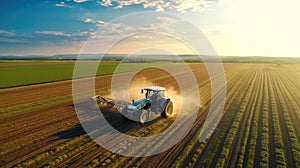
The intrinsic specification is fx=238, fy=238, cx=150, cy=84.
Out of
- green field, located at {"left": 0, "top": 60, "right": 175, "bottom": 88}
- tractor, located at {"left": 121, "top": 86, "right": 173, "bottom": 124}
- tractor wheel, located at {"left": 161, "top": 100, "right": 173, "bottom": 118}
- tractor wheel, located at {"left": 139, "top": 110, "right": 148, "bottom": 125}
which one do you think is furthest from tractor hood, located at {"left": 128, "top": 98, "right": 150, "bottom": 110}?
green field, located at {"left": 0, "top": 60, "right": 175, "bottom": 88}

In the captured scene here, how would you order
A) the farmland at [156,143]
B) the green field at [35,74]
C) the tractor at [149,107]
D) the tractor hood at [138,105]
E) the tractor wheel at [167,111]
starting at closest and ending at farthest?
the farmland at [156,143]
the tractor hood at [138,105]
the tractor at [149,107]
the tractor wheel at [167,111]
the green field at [35,74]

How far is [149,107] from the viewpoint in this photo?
12617mm

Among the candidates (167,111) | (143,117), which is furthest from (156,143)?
(167,111)

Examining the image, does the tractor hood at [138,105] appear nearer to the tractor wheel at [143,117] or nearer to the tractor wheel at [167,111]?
the tractor wheel at [143,117]

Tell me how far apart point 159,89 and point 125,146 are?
182 inches

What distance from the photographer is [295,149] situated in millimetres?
9430

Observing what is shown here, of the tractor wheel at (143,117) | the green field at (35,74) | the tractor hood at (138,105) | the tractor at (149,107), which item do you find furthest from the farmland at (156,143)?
the green field at (35,74)

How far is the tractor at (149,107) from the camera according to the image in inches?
465

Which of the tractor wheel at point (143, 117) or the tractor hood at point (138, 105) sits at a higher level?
the tractor hood at point (138, 105)

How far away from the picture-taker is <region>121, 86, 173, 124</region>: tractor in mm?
11812

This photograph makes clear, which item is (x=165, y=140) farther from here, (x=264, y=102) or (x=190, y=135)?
(x=264, y=102)

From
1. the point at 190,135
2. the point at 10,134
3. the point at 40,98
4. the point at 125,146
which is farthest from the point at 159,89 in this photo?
the point at 40,98

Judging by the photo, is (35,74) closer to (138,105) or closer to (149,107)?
(149,107)

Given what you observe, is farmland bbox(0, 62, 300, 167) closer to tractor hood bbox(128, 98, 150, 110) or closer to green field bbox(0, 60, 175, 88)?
tractor hood bbox(128, 98, 150, 110)
